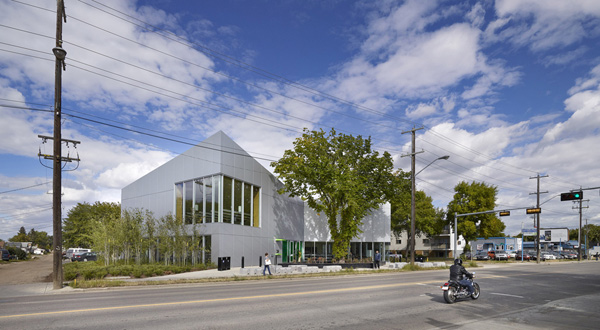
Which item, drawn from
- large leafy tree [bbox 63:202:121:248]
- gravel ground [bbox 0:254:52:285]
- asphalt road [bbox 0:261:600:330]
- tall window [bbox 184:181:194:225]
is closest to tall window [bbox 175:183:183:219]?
tall window [bbox 184:181:194:225]

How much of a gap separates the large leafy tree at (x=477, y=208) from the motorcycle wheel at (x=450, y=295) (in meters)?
49.5

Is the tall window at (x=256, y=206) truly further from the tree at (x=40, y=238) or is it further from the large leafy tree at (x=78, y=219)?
the tree at (x=40, y=238)

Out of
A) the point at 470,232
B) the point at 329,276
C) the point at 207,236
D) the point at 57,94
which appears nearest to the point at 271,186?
the point at 207,236

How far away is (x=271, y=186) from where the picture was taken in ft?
133

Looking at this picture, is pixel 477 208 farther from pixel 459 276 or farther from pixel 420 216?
pixel 459 276

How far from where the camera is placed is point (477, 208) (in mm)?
59844

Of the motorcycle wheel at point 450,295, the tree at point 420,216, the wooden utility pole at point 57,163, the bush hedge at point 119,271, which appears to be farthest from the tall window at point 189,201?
the tree at point 420,216

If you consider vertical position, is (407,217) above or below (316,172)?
below

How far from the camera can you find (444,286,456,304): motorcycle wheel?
13.3 metres

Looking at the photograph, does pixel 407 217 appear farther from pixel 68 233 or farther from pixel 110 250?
pixel 68 233

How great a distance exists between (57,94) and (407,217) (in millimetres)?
54546

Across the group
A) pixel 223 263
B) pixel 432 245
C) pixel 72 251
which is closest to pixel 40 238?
pixel 72 251

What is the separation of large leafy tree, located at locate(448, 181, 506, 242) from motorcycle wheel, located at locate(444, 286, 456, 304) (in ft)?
163

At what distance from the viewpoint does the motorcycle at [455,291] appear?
13.3m
